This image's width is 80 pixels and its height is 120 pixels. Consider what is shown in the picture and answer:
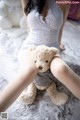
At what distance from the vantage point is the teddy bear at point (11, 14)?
54.2 inches

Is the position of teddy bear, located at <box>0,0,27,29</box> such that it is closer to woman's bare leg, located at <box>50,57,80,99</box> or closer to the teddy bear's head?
the teddy bear's head

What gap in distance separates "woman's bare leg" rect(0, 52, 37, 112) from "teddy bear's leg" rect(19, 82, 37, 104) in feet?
0.34

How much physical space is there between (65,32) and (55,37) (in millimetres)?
421

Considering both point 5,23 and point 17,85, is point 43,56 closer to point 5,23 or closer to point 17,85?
point 17,85

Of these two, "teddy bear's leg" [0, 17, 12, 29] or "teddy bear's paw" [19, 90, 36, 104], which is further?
"teddy bear's leg" [0, 17, 12, 29]

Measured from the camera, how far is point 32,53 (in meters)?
0.91

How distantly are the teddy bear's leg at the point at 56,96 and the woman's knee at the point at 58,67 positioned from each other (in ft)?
0.41

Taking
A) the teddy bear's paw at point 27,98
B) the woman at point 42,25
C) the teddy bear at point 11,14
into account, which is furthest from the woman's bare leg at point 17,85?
the teddy bear at point 11,14

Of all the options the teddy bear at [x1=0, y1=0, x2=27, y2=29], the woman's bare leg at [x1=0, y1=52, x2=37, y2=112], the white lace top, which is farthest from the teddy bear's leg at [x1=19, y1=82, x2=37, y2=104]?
the teddy bear at [x1=0, y1=0, x2=27, y2=29]

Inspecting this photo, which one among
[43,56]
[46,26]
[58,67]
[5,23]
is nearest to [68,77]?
[58,67]

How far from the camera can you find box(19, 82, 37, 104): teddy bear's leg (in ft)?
2.91

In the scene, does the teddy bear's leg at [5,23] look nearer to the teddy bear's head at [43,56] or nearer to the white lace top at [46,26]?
the white lace top at [46,26]

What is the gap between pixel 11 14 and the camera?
144cm

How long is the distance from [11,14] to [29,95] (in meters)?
0.75
